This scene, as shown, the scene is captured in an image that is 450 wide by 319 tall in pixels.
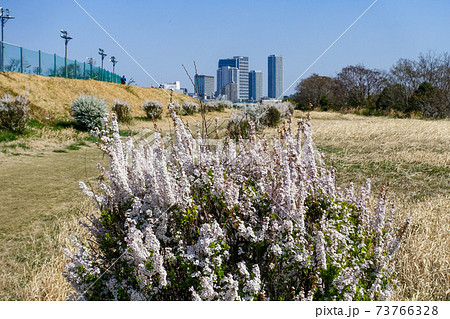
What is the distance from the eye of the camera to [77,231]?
4.46 metres

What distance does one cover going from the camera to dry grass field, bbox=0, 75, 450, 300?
3.16 meters

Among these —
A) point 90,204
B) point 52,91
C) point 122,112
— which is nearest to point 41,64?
point 52,91

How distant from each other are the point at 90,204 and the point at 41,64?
27680 mm

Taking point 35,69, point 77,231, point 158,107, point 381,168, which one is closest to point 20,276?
point 77,231

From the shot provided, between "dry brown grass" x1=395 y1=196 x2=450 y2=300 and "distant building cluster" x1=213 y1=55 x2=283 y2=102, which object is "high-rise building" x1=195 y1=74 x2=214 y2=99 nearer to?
Result: "distant building cluster" x1=213 y1=55 x2=283 y2=102

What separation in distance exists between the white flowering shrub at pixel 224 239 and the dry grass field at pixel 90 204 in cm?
69

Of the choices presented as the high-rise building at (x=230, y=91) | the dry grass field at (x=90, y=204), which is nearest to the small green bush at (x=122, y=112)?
the dry grass field at (x=90, y=204)

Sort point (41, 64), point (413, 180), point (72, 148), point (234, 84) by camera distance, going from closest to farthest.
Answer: point (234, 84) → point (413, 180) → point (72, 148) → point (41, 64)

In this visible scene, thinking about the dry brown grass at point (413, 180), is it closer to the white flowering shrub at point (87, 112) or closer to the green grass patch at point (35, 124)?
the white flowering shrub at point (87, 112)

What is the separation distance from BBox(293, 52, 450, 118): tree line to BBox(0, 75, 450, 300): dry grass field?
581 inches

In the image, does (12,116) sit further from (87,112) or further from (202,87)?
(202,87)

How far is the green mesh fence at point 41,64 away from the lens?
2530 cm

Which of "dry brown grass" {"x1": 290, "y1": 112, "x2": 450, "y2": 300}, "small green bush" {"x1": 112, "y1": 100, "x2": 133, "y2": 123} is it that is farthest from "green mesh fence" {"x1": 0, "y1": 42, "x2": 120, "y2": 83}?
"dry brown grass" {"x1": 290, "y1": 112, "x2": 450, "y2": 300}

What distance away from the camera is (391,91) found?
102ft
